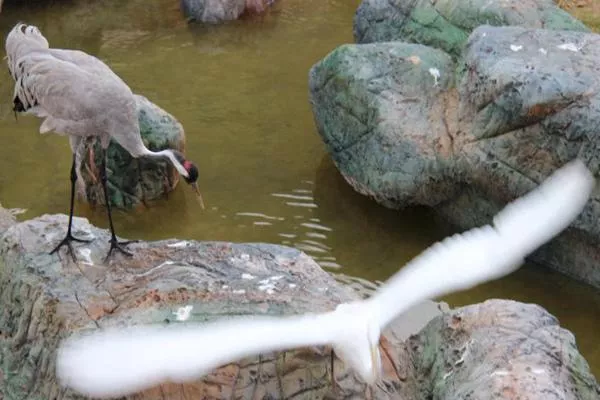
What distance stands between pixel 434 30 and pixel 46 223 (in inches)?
130

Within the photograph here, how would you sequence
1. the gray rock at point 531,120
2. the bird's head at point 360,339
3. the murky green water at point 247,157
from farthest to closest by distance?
the murky green water at point 247,157, the gray rock at point 531,120, the bird's head at point 360,339

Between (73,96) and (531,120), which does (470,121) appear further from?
(73,96)

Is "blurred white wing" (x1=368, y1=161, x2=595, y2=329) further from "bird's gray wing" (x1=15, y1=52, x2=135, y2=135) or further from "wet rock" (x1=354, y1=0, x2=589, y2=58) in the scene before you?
"wet rock" (x1=354, y1=0, x2=589, y2=58)

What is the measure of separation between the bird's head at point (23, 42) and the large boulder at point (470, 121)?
203cm

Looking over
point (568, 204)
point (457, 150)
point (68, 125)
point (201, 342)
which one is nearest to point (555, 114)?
point (457, 150)

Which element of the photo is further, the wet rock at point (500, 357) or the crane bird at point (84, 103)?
the crane bird at point (84, 103)

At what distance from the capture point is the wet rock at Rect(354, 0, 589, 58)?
603 cm

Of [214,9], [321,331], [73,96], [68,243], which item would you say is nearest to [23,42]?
[73,96]

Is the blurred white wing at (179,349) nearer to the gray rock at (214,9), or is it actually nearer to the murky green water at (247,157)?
the murky green water at (247,157)

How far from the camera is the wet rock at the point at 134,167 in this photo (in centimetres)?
560

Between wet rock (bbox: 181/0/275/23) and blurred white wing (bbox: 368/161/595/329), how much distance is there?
615cm

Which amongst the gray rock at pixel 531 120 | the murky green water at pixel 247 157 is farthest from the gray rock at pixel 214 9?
the gray rock at pixel 531 120

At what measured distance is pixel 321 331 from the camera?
111 inches

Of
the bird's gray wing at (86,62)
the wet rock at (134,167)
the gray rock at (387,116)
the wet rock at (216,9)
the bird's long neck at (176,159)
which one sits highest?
the bird's gray wing at (86,62)
